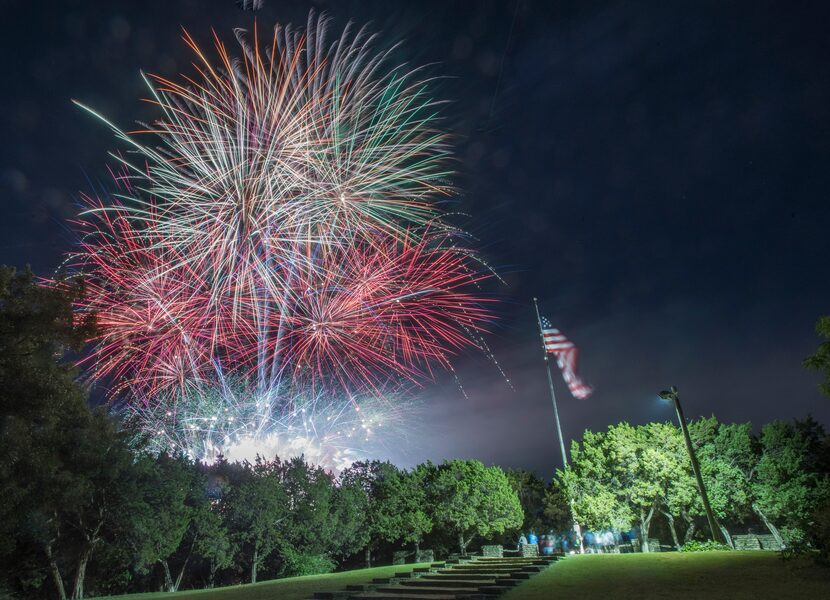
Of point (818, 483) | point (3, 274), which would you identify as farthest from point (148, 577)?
point (818, 483)

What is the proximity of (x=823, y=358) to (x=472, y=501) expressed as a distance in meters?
31.0

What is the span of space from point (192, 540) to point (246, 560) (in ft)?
13.9

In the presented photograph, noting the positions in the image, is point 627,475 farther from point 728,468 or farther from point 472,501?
point 472,501

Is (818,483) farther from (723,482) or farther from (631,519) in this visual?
(631,519)

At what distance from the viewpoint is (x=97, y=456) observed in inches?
960

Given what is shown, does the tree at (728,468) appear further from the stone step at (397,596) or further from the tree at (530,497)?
the stone step at (397,596)

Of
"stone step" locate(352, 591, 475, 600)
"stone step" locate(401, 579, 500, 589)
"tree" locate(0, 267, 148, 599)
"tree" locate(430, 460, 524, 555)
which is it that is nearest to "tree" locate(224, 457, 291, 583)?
"tree" locate(0, 267, 148, 599)

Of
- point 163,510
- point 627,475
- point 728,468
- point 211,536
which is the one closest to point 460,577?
point 163,510

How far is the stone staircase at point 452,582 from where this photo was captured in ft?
47.4

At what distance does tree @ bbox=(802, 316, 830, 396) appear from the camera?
13.7 meters

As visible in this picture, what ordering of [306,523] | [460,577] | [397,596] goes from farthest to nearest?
[306,523]
[460,577]
[397,596]

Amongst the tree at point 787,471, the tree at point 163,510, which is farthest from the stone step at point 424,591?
the tree at point 787,471

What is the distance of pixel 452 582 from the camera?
16.6 metres

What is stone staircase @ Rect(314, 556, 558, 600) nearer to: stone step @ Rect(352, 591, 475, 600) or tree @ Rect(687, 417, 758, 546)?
stone step @ Rect(352, 591, 475, 600)
